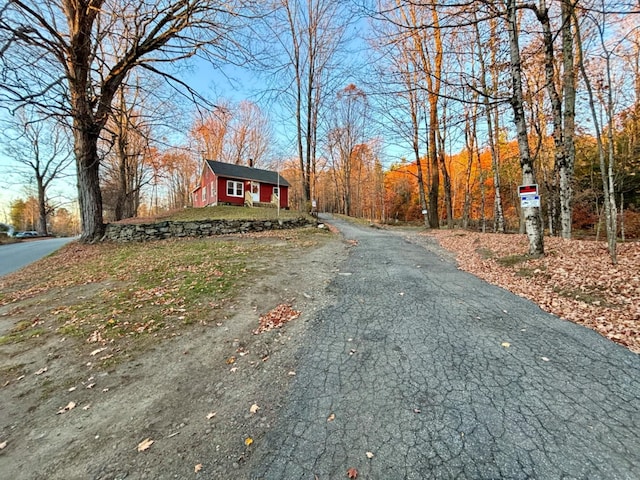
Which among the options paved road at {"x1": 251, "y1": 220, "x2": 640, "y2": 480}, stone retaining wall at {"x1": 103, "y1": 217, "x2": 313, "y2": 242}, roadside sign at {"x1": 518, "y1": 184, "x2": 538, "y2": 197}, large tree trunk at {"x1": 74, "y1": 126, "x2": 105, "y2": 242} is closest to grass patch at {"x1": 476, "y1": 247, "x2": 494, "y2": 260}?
roadside sign at {"x1": 518, "y1": 184, "x2": 538, "y2": 197}

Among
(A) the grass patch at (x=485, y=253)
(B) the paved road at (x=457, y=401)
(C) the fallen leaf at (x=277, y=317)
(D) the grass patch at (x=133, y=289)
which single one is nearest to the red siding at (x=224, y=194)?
(D) the grass patch at (x=133, y=289)

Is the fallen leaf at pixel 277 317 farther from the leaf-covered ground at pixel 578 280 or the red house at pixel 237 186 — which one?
the red house at pixel 237 186

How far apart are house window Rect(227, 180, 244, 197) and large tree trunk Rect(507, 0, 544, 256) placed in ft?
72.1

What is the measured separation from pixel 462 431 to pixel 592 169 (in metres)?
18.0

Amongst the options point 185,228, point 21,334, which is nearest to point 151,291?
point 21,334

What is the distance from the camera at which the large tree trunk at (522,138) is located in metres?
5.98

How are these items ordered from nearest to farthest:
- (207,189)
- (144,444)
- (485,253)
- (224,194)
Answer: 1. (144,444)
2. (485,253)
3. (224,194)
4. (207,189)

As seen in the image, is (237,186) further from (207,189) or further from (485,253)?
(485,253)

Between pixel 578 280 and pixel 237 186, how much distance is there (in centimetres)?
2414

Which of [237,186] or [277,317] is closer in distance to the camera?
[277,317]

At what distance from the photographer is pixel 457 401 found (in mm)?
2164

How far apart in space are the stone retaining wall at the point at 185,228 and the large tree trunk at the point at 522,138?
34.9 feet

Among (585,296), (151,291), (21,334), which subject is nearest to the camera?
(21,334)

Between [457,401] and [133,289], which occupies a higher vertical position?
[133,289]
